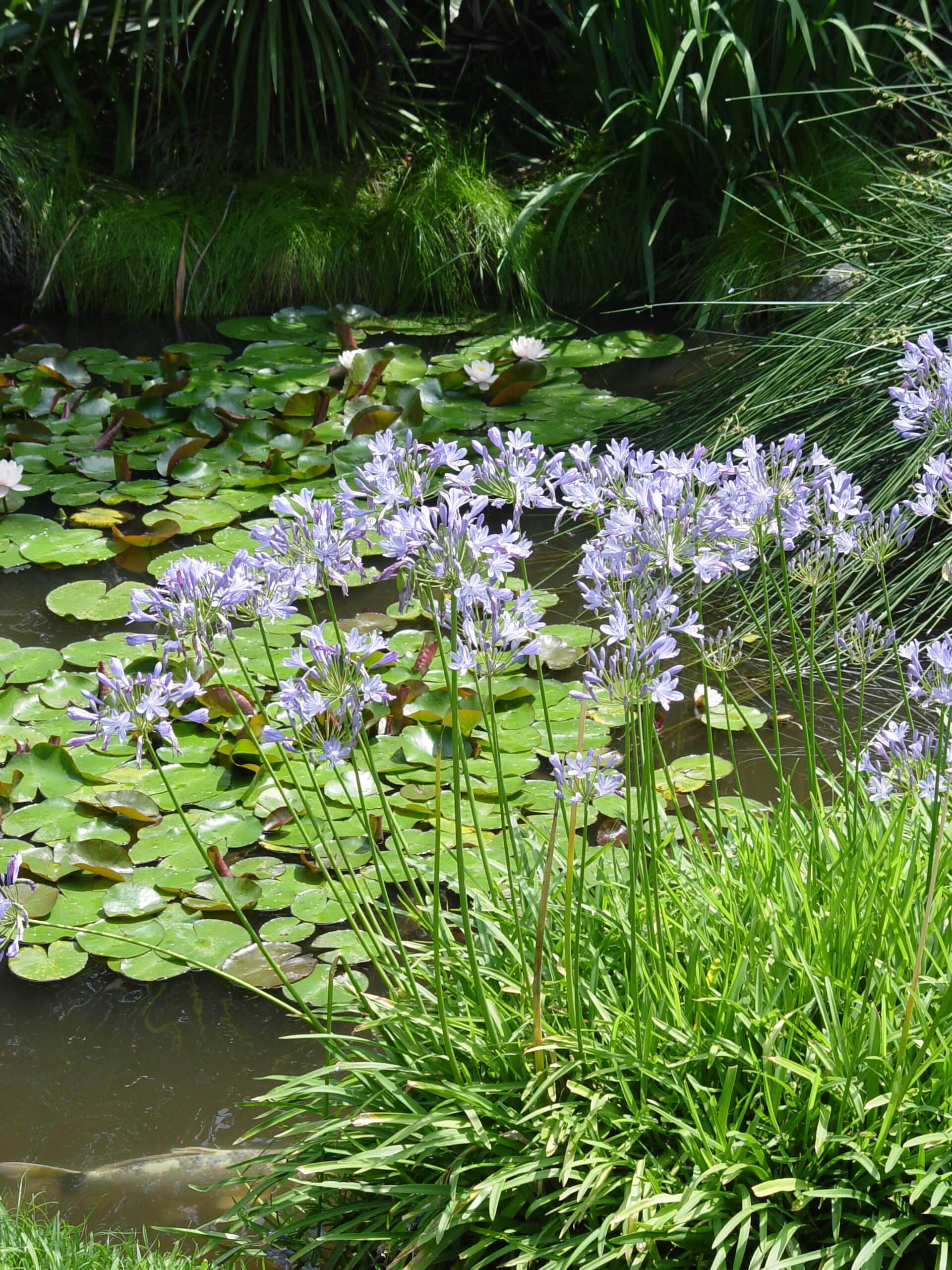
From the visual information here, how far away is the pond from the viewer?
Answer: 2.01 metres

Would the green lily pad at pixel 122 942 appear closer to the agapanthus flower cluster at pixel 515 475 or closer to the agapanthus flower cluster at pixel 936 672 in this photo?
the agapanthus flower cluster at pixel 515 475

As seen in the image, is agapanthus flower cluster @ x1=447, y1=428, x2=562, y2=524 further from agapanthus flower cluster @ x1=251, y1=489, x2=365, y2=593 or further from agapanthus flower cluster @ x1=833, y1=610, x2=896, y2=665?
agapanthus flower cluster @ x1=833, y1=610, x2=896, y2=665

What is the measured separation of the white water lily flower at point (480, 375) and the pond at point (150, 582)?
0.08 meters

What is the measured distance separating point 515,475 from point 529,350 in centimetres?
325

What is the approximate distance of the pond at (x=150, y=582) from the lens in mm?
2006

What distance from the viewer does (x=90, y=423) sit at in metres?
4.37

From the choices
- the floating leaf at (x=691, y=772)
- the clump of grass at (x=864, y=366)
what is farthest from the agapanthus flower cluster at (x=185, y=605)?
the clump of grass at (x=864, y=366)

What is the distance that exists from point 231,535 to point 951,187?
7.46 feet

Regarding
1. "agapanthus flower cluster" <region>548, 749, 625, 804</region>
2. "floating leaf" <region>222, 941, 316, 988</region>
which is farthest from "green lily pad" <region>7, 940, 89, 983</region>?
"agapanthus flower cluster" <region>548, 749, 625, 804</region>

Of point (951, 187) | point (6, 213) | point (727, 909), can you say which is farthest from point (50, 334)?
point (727, 909)

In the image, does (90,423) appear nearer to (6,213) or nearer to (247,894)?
(6,213)

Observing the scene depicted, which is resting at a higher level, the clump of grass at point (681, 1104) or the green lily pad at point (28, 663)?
the clump of grass at point (681, 1104)

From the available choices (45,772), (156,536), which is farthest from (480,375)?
(45,772)

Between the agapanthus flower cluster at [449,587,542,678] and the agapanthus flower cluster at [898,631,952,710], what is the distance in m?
0.39
